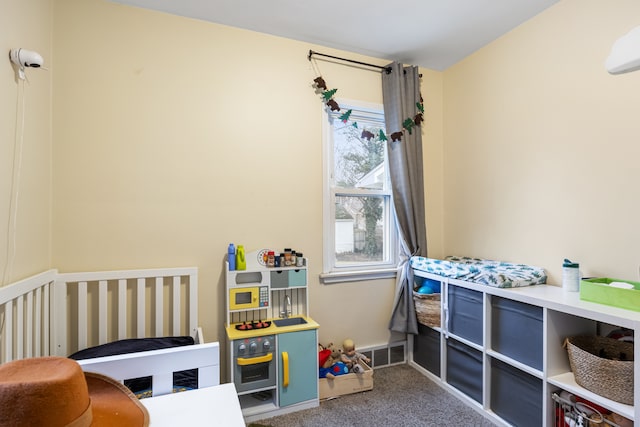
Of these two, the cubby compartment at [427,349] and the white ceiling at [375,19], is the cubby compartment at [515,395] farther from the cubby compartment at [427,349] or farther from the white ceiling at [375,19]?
the white ceiling at [375,19]

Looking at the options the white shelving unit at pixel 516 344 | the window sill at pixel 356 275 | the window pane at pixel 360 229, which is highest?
the window pane at pixel 360 229

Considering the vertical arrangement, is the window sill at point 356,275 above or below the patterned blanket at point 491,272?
below

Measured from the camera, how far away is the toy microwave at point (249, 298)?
80.1 inches

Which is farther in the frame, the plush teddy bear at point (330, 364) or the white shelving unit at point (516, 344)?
the plush teddy bear at point (330, 364)

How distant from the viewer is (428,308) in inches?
93.1

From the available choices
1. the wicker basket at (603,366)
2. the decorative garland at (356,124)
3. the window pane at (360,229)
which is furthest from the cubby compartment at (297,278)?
the wicker basket at (603,366)

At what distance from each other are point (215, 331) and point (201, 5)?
80.6 inches

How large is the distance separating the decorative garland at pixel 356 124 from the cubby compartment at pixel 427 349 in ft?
4.89

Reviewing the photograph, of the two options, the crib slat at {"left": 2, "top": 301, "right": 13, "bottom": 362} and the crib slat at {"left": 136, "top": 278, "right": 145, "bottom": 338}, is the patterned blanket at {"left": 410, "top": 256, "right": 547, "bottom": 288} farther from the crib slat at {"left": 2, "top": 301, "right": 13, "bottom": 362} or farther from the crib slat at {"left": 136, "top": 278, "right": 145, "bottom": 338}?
the crib slat at {"left": 2, "top": 301, "right": 13, "bottom": 362}

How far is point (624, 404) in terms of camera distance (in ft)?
4.39

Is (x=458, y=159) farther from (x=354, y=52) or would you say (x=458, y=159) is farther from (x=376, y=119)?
(x=354, y=52)

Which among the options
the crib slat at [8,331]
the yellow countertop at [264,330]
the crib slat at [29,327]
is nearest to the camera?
the crib slat at [8,331]

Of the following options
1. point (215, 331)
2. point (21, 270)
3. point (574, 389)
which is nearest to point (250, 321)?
point (215, 331)

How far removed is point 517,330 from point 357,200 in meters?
1.37
